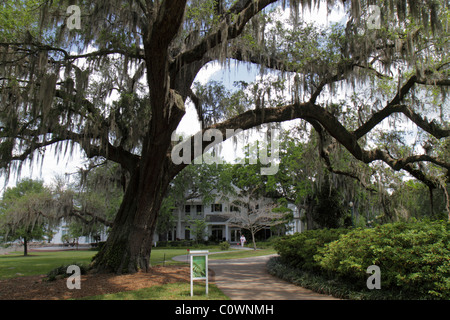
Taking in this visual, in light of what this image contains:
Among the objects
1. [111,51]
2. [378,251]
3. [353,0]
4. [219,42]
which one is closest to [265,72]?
[219,42]

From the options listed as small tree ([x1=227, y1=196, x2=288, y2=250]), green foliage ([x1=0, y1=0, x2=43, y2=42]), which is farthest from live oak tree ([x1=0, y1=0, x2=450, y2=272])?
small tree ([x1=227, y1=196, x2=288, y2=250])

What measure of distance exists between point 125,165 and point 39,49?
4.40 metres

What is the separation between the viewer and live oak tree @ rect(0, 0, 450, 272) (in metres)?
8.66

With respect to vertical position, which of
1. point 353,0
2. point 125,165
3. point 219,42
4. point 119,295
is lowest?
point 119,295

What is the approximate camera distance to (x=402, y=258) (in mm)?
6102

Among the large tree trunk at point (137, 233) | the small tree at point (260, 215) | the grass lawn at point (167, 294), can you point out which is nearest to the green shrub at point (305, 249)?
the grass lawn at point (167, 294)

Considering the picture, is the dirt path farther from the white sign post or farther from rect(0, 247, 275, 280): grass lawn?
rect(0, 247, 275, 280): grass lawn

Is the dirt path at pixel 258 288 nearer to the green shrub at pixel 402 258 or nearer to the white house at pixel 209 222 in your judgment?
the green shrub at pixel 402 258

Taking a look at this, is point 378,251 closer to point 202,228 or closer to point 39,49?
point 39,49

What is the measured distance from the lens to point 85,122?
393 inches

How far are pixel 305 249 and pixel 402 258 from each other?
422 centimetres

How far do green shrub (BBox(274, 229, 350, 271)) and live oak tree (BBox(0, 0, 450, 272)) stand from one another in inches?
118

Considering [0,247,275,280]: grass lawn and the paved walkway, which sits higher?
the paved walkway

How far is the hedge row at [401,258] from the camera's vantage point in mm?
5605
